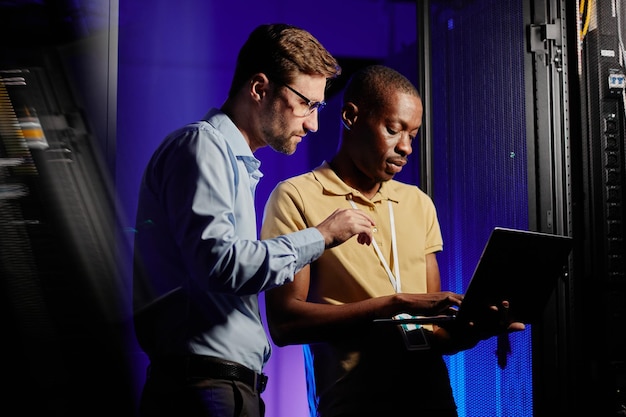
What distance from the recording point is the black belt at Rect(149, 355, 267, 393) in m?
1.36

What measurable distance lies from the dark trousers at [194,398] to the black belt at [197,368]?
11 mm

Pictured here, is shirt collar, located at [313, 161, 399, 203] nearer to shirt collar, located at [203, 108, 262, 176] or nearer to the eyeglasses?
the eyeglasses

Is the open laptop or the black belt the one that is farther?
the open laptop

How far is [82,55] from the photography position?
239cm

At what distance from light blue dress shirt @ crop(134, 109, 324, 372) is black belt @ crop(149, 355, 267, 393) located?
2cm

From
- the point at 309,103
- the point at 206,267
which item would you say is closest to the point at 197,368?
the point at 206,267

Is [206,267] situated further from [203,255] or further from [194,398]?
[194,398]

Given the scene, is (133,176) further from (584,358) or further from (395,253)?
(584,358)

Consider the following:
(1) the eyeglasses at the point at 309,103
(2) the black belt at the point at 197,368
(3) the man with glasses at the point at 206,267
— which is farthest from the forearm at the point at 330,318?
(1) the eyeglasses at the point at 309,103

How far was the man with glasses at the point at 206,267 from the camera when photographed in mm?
1343

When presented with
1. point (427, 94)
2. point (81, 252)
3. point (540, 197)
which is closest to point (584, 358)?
point (540, 197)

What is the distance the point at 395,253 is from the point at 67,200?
1212 millimetres

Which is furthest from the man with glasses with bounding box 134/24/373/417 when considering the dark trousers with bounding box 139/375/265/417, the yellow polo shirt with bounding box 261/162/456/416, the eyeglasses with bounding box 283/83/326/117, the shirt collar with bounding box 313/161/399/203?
the shirt collar with bounding box 313/161/399/203

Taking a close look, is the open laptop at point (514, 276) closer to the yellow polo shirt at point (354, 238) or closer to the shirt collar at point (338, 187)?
the yellow polo shirt at point (354, 238)
